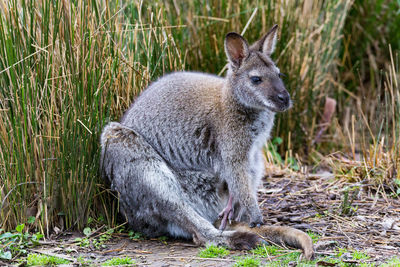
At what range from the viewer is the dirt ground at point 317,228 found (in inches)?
154

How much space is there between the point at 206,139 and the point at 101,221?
1.08 m

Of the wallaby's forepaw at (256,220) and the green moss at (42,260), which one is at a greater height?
the wallaby's forepaw at (256,220)

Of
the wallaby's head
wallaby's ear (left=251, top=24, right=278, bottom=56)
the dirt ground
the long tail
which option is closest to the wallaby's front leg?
the long tail

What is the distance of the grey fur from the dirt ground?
0.85 ft

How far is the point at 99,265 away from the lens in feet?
12.6

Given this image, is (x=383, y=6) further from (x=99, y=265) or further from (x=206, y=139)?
(x=99, y=265)

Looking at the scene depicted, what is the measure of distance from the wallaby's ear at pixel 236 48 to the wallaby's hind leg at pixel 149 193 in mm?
977

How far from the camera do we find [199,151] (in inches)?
178

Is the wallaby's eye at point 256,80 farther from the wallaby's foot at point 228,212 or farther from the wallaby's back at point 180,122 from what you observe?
the wallaby's foot at point 228,212

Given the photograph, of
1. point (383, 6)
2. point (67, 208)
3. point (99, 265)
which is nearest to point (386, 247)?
point (99, 265)

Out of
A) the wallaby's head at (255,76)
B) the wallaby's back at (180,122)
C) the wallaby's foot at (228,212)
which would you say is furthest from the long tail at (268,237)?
the wallaby's head at (255,76)

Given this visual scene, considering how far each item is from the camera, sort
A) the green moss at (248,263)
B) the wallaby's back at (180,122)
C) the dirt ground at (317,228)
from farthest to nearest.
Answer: the wallaby's back at (180,122), the dirt ground at (317,228), the green moss at (248,263)

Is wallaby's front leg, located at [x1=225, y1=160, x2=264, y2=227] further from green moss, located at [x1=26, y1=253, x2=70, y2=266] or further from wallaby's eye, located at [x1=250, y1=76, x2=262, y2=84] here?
green moss, located at [x1=26, y1=253, x2=70, y2=266]

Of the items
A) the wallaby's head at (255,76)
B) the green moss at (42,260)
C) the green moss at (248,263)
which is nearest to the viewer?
the green moss at (248,263)
